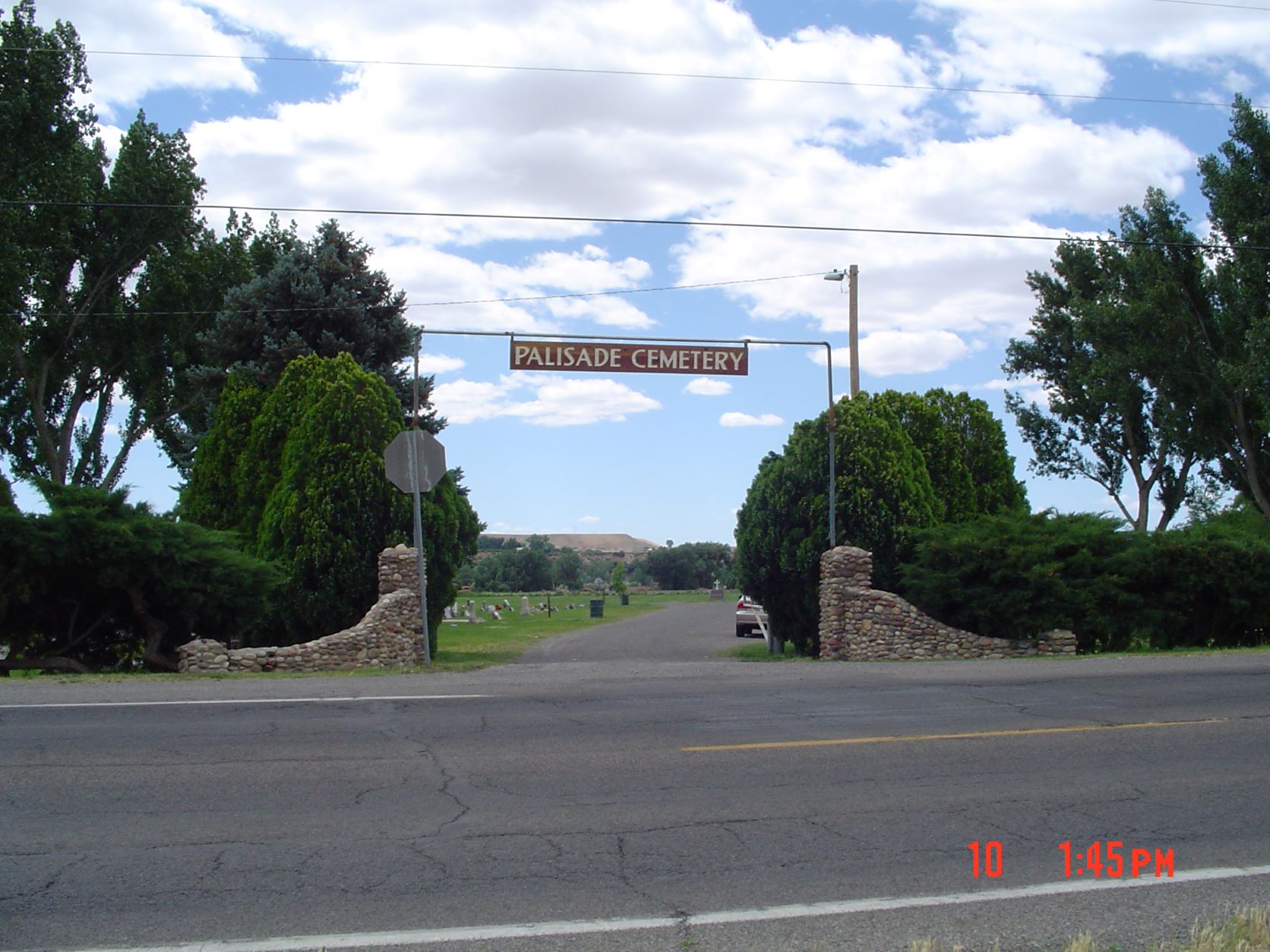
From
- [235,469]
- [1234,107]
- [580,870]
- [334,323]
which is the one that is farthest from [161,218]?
[580,870]

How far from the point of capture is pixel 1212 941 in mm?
4883

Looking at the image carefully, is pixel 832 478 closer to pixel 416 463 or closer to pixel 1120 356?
pixel 416 463

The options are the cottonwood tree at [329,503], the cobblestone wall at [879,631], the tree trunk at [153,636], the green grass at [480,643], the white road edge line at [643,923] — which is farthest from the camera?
the cottonwood tree at [329,503]

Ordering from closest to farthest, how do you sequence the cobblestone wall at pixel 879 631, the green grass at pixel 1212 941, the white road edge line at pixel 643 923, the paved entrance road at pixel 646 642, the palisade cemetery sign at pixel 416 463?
the green grass at pixel 1212 941 < the white road edge line at pixel 643 923 < the palisade cemetery sign at pixel 416 463 < the cobblestone wall at pixel 879 631 < the paved entrance road at pixel 646 642

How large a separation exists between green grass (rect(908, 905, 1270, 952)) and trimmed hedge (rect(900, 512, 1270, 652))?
15274 mm

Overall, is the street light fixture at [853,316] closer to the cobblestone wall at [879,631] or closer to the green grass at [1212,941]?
the cobblestone wall at [879,631]

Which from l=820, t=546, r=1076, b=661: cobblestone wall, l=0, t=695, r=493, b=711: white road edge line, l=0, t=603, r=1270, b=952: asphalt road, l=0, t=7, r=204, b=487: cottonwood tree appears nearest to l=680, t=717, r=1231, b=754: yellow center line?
l=0, t=603, r=1270, b=952: asphalt road

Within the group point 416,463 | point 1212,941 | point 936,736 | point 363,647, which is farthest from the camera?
point 363,647

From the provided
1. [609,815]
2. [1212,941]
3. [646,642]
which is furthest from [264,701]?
[646,642]

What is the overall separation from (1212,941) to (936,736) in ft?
15.1

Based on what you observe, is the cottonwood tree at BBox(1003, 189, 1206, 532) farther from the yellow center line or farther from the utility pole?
the yellow center line

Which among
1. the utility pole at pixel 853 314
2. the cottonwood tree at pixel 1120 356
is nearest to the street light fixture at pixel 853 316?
the utility pole at pixel 853 314

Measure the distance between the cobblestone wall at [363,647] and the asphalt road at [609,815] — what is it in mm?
3922

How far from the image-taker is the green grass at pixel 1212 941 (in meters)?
4.82
